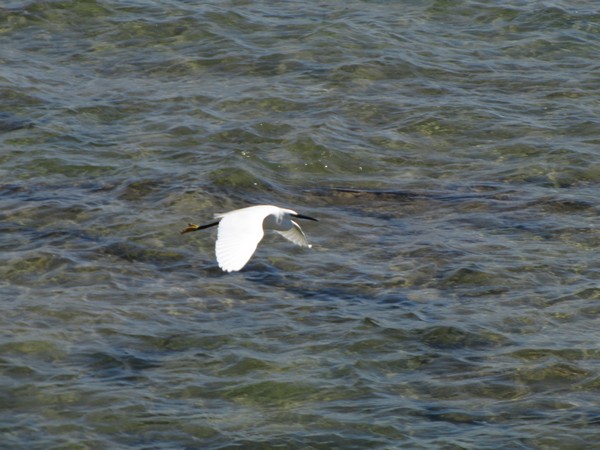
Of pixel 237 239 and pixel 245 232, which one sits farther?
pixel 245 232

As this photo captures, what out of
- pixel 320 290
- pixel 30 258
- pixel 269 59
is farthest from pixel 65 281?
pixel 269 59

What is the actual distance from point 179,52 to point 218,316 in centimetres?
664

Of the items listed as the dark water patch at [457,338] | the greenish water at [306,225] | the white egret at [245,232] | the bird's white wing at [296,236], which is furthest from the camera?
the bird's white wing at [296,236]

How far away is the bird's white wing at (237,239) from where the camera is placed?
26.5 feet

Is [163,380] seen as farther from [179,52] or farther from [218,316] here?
[179,52]

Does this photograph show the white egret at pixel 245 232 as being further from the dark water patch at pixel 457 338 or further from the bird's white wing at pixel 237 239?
the dark water patch at pixel 457 338

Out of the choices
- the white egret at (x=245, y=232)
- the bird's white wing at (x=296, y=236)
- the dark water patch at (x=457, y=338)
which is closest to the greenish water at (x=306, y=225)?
the dark water patch at (x=457, y=338)

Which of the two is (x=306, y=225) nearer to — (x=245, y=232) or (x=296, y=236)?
(x=296, y=236)

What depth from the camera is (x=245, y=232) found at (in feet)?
28.1

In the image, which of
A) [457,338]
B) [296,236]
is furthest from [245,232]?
[457,338]

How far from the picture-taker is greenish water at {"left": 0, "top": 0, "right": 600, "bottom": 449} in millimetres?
8016

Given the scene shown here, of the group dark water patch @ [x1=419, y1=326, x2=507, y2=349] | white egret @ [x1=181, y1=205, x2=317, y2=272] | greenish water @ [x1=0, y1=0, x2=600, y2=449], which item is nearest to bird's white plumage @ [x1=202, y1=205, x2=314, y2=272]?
white egret @ [x1=181, y1=205, x2=317, y2=272]

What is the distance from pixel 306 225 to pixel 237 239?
2.67 metres

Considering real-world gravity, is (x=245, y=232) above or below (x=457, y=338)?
above
